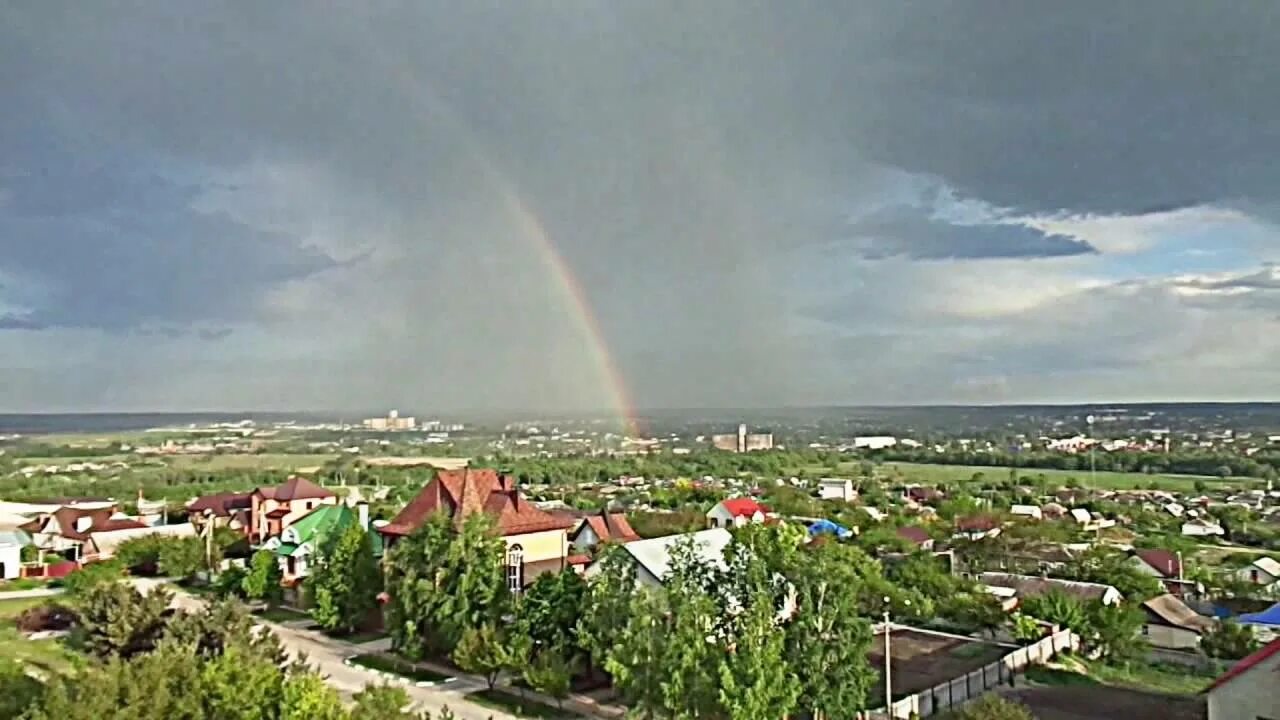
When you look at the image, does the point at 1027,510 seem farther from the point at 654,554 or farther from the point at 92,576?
the point at 92,576

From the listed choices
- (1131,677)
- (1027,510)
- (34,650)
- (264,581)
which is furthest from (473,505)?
(1027,510)

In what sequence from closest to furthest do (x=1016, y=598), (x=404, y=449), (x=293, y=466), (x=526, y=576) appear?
1. (x=526, y=576)
2. (x=1016, y=598)
3. (x=293, y=466)
4. (x=404, y=449)

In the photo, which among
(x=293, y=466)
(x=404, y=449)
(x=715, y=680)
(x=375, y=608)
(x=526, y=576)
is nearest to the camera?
(x=715, y=680)

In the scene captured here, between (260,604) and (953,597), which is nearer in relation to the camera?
(953,597)

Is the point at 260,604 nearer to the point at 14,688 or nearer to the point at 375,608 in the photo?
the point at 375,608

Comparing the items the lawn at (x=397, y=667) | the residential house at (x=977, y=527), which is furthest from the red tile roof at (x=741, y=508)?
the lawn at (x=397, y=667)

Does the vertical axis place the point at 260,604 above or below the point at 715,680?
below

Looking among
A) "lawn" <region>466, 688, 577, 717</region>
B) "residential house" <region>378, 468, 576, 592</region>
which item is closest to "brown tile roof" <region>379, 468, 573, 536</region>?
"residential house" <region>378, 468, 576, 592</region>

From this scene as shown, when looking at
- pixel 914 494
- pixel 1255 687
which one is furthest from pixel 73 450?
pixel 1255 687
